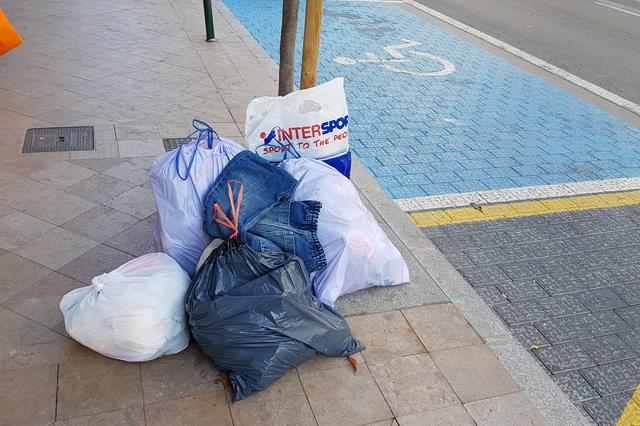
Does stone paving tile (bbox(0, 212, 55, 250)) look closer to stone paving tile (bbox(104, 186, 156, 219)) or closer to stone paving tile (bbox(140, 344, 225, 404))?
stone paving tile (bbox(104, 186, 156, 219))

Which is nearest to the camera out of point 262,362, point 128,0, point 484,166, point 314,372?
point 262,362

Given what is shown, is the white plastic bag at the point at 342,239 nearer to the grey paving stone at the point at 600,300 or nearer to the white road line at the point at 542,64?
the grey paving stone at the point at 600,300

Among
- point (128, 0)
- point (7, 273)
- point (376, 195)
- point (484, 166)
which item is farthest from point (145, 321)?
point (128, 0)

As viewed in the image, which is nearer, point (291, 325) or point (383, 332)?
point (291, 325)

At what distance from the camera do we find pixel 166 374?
2.84 m

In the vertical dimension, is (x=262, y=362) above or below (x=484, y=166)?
above

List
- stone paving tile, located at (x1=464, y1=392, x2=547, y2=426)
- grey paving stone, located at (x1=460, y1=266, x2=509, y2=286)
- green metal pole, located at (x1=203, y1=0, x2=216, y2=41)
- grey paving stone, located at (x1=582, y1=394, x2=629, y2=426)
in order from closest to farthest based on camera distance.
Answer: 1. stone paving tile, located at (x1=464, y1=392, x2=547, y2=426)
2. grey paving stone, located at (x1=582, y1=394, x2=629, y2=426)
3. grey paving stone, located at (x1=460, y1=266, x2=509, y2=286)
4. green metal pole, located at (x1=203, y1=0, x2=216, y2=41)

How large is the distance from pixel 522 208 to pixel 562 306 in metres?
1.35

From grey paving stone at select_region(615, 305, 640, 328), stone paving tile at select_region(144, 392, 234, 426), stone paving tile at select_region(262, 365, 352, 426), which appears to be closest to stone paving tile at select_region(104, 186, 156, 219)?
stone paving tile at select_region(144, 392, 234, 426)

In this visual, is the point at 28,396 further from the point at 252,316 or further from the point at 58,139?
the point at 58,139

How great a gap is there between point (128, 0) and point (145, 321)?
8.72 m

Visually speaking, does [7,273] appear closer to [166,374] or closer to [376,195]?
[166,374]

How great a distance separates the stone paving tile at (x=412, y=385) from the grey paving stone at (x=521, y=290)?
1010 mm

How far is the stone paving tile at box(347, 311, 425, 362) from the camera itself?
10.2 ft
